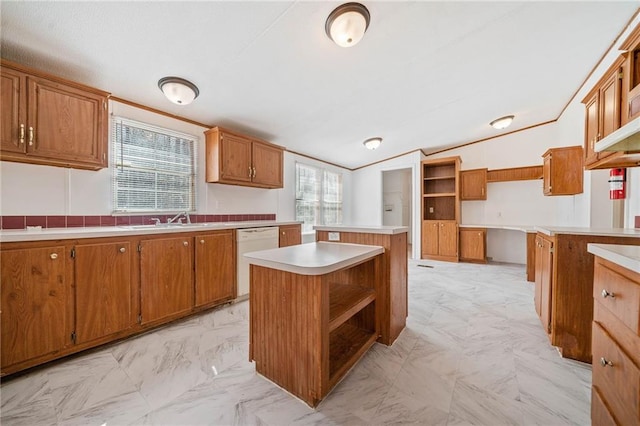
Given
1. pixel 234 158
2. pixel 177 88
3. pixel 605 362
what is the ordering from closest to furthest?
pixel 605 362 < pixel 177 88 < pixel 234 158

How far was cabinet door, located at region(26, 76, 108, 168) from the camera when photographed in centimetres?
191

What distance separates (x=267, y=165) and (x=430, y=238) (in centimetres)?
415

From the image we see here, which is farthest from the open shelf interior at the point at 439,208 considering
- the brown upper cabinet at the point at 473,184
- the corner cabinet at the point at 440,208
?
the brown upper cabinet at the point at 473,184

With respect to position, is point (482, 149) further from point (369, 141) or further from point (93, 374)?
point (93, 374)

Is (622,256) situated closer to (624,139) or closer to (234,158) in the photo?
(624,139)

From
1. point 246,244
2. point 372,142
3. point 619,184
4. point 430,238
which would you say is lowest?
point 430,238

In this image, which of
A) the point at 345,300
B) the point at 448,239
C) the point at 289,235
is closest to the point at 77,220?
the point at 289,235

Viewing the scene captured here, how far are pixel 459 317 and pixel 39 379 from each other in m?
3.60

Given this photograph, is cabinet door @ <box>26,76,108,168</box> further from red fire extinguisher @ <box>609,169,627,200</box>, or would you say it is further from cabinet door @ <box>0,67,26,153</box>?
red fire extinguisher @ <box>609,169,627,200</box>

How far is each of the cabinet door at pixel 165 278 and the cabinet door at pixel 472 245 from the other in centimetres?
536

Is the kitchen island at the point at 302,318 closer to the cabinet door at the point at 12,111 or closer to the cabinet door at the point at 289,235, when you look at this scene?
the cabinet door at the point at 289,235

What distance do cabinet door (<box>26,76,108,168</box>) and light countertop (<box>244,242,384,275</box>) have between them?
1.85 meters

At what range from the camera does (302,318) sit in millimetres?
1447

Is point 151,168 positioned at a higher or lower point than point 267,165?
lower
